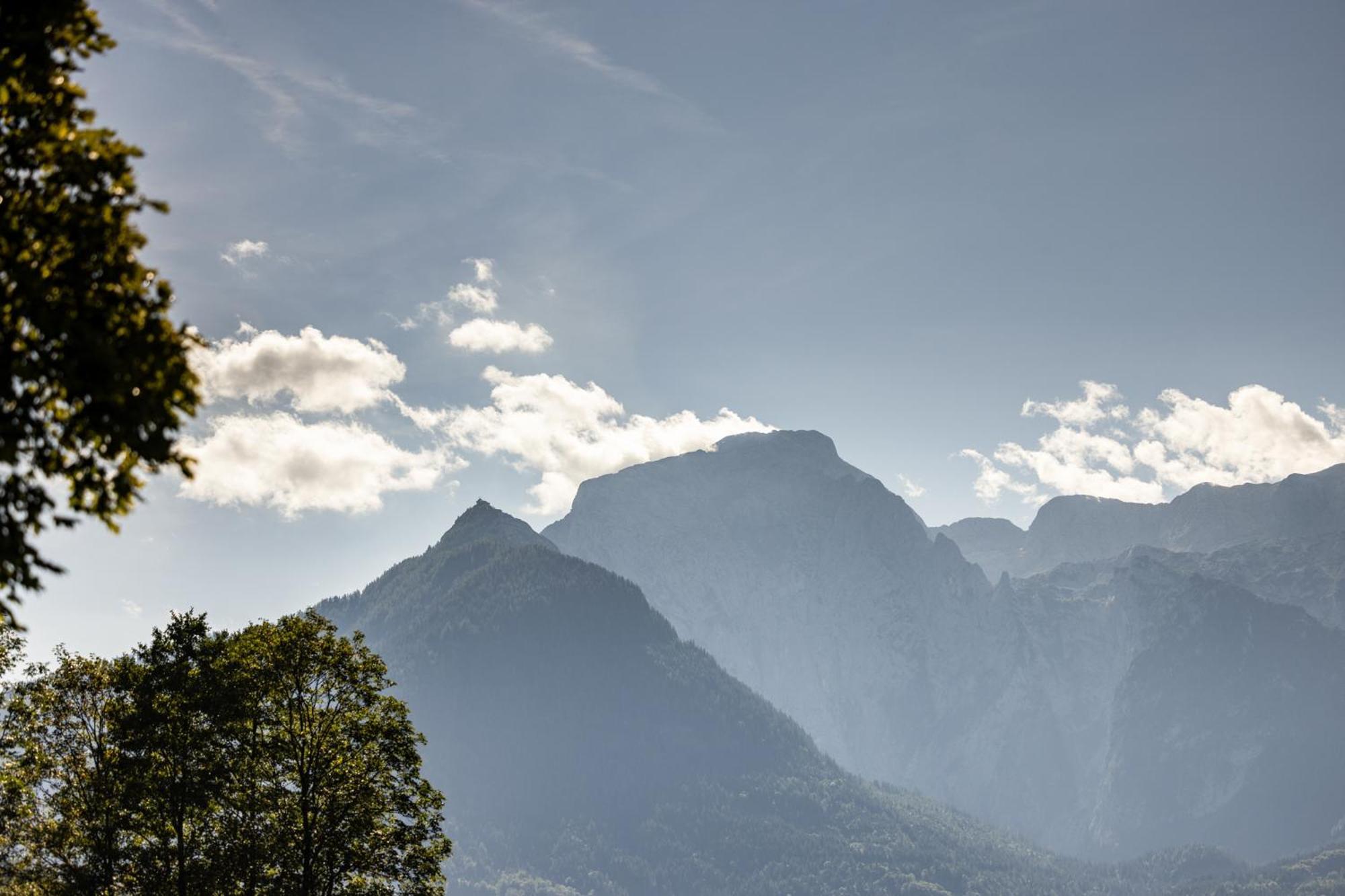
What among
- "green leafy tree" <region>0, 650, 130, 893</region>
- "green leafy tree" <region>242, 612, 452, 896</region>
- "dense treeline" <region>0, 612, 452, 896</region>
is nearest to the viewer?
"green leafy tree" <region>0, 650, 130, 893</region>

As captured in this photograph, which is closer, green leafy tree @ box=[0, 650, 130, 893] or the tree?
the tree

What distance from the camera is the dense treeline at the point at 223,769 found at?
108ft

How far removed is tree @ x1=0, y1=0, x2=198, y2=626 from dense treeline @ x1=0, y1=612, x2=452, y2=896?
20.9 meters

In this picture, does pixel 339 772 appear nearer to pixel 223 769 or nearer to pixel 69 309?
pixel 223 769

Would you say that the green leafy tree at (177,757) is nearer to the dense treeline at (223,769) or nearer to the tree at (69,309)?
the dense treeline at (223,769)

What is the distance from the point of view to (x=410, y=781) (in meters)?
36.2

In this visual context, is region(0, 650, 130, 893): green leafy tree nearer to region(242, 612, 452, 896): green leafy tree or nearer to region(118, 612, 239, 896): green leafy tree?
region(118, 612, 239, 896): green leafy tree

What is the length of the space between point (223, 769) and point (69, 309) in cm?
2413

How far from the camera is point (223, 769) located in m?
34.6

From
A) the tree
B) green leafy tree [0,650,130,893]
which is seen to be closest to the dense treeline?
green leafy tree [0,650,130,893]

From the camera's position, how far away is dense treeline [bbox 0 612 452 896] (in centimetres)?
3291

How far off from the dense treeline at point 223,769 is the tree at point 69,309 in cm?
2095

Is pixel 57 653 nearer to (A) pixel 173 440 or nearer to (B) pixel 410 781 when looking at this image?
(B) pixel 410 781

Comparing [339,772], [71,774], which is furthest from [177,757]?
[339,772]
